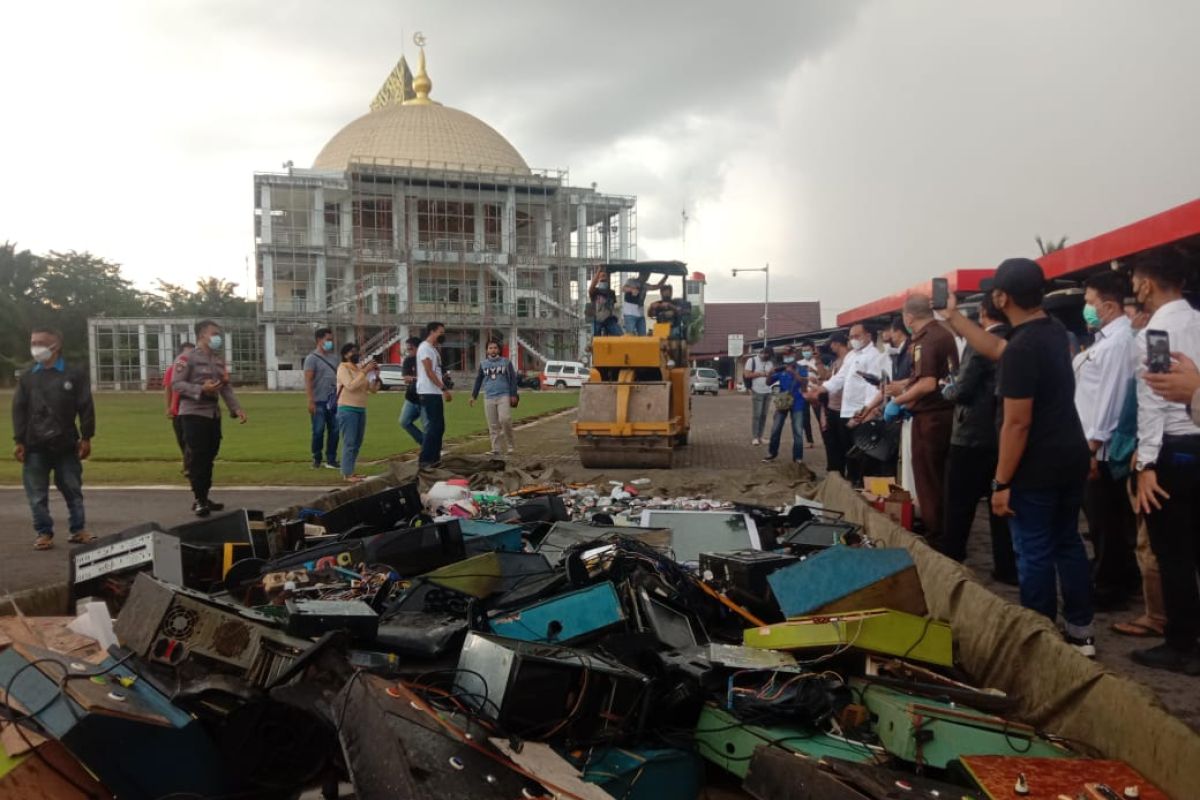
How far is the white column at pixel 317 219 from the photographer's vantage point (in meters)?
56.9

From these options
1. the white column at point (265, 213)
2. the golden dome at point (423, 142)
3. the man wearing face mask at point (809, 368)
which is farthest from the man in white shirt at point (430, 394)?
the golden dome at point (423, 142)

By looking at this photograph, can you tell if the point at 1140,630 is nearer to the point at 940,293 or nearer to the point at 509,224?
the point at 940,293

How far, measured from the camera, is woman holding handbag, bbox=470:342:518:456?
12.4 meters

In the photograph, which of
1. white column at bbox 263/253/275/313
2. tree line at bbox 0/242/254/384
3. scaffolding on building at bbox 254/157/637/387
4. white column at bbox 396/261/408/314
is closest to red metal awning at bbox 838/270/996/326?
scaffolding on building at bbox 254/157/637/387

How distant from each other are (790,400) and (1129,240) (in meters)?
5.44

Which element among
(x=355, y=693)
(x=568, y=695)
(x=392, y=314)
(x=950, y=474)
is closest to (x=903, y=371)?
(x=950, y=474)

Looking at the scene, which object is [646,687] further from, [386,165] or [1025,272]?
[386,165]

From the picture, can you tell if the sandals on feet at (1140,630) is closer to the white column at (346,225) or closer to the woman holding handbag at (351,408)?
the woman holding handbag at (351,408)

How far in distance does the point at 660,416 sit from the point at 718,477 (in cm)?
161

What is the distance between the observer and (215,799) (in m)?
2.83

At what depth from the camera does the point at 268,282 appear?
5603 cm

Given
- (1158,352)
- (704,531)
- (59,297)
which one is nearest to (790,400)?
(704,531)

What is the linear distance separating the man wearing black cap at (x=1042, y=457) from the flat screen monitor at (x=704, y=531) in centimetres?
206

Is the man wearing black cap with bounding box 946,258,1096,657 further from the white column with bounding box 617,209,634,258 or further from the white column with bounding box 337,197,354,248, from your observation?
the white column with bounding box 617,209,634,258
